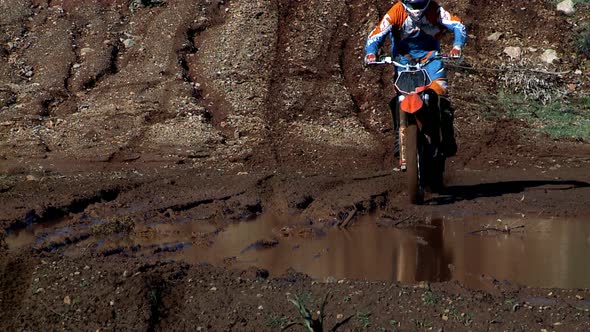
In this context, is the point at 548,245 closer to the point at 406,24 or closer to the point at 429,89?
the point at 429,89

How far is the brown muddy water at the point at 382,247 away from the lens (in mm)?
6949

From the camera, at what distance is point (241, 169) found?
1023cm

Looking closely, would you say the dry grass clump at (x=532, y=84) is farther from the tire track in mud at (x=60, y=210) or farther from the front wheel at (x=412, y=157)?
the tire track in mud at (x=60, y=210)

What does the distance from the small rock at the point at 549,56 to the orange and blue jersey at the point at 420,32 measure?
575 centimetres

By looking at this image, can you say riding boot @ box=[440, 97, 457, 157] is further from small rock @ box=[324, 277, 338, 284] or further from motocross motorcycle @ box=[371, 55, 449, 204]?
small rock @ box=[324, 277, 338, 284]

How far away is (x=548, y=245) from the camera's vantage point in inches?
301

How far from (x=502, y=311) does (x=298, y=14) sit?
10319 millimetres

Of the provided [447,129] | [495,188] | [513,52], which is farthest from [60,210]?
[513,52]

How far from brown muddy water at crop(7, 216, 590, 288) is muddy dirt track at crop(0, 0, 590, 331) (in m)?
0.03

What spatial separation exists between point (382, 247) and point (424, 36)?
2340mm

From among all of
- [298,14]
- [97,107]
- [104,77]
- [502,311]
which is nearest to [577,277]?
[502,311]

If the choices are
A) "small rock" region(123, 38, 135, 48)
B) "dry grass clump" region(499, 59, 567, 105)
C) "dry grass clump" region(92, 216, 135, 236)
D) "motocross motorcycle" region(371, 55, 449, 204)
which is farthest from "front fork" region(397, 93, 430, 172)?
"small rock" region(123, 38, 135, 48)

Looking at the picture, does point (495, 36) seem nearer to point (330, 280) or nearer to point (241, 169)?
point (241, 169)

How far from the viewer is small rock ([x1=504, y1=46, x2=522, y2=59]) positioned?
14.5 m
